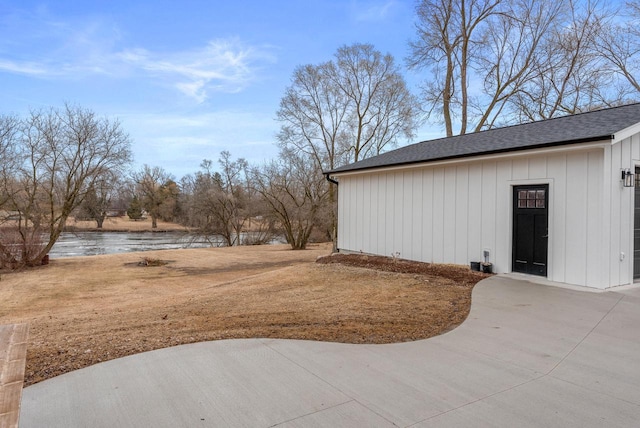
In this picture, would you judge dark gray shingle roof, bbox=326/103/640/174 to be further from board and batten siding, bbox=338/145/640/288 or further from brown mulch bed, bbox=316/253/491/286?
brown mulch bed, bbox=316/253/491/286

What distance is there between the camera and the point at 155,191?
4178 cm

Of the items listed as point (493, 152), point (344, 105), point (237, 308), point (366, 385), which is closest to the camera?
point (366, 385)

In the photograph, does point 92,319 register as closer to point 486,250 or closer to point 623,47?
point 486,250

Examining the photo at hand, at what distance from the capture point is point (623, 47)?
1516 cm

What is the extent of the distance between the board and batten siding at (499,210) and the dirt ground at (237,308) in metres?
0.73

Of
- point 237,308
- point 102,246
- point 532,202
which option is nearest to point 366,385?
point 237,308

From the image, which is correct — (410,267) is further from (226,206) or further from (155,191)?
(155,191)

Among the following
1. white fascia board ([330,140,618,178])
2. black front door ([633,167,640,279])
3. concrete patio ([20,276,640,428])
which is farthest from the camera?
black front door ([633,167,640,279])

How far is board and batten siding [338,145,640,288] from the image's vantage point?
19.5ft

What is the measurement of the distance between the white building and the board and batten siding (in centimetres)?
2

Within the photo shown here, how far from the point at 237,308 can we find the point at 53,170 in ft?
43.1

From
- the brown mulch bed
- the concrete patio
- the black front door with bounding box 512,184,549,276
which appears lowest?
the concrete patio

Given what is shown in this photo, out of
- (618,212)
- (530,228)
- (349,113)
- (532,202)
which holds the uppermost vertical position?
(349,113)

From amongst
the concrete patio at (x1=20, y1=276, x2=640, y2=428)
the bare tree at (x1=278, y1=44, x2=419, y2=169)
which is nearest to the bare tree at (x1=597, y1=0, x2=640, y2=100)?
the bare tree at (x1=278, y1=44, x2=419, y2=169)
